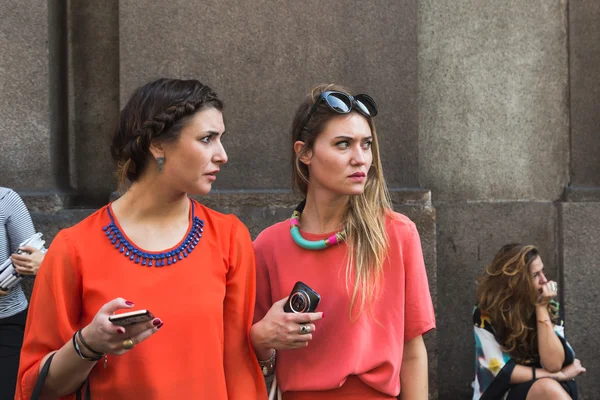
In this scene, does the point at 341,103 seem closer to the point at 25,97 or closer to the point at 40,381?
the point at 40,381

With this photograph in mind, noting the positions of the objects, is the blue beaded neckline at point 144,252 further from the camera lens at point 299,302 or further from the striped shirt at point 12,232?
the striped shirt at point 12,232

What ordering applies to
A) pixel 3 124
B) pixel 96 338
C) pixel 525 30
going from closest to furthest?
pixel 96 338 → pixel 3 124 → pixel 525 30

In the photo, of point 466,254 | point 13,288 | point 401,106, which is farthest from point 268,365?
point 466,254

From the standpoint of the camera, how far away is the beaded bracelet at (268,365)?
284 cm

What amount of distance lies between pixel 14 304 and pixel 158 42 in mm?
1957

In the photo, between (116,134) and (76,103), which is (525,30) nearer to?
(76,103)

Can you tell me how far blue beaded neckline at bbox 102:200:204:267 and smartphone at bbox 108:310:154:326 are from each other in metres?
0.37

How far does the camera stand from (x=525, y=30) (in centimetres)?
594

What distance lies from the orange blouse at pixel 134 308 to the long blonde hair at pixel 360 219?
523 millimetres

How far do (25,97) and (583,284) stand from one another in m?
4.21

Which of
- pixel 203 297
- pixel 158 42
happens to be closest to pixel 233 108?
pixel 158 42

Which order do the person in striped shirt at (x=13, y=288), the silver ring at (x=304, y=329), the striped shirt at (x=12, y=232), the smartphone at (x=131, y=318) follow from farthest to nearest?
the striped shirt at (x=12, y=232) < the person in striped shirt at (x=13, y=288) < the silver ring at (x=304, y=329) < the smartphone at (x=131, y=318)

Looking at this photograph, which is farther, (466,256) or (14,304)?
(466,256)

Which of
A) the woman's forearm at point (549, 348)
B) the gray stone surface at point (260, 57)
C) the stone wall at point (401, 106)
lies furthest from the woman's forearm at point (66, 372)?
the woman's forearm at point (549, 348)
